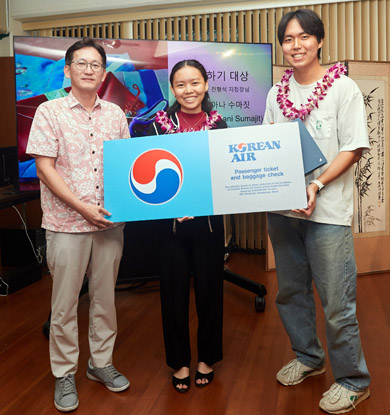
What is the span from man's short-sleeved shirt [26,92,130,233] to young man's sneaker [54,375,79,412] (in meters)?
0.65

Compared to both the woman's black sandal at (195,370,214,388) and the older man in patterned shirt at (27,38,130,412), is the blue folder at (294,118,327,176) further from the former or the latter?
the woman's black sandal at (195,370,214,388)

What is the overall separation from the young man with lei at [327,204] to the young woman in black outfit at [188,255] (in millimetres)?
264

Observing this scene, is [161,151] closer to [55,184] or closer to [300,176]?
[55,184]

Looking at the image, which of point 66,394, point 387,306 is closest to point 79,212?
point 66,394

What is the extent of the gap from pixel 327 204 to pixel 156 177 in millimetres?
653

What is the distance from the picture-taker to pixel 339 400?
75.0 inches

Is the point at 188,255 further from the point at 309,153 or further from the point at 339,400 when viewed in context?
the point at 339,400

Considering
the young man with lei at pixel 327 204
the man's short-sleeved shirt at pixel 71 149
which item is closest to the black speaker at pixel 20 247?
the man's short-sleeved shirt at pixel 71 149

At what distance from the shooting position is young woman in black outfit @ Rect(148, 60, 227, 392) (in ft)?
6.36

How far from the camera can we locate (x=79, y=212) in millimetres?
1859

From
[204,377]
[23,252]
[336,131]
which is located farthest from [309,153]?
[23,252]

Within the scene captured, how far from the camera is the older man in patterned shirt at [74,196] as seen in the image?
6.07 ft

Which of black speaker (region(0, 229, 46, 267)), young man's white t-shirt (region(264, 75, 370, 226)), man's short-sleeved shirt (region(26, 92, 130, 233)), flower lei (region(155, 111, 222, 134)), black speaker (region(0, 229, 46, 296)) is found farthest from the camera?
black speaker (region(0, 229, 46, 267))

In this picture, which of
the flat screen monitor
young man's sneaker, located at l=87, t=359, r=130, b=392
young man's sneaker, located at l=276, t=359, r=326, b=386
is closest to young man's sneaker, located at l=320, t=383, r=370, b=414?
young man's sneaker, located at l=276, t=359, r=326, b=386
